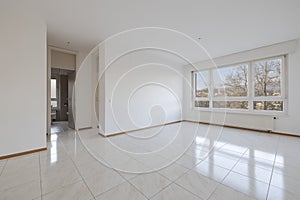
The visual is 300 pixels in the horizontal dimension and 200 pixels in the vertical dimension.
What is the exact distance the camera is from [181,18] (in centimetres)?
233

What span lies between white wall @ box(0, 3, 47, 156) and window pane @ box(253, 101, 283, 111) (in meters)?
5.31

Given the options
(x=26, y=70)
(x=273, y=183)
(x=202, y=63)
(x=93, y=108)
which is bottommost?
(x=273, y=183)

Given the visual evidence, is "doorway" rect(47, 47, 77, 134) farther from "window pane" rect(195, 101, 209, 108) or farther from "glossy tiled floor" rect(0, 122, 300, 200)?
"window pane" rect(195, 101, 209, 108)

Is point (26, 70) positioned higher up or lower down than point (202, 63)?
lower down

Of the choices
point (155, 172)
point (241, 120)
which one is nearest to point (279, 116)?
point (241, 120)

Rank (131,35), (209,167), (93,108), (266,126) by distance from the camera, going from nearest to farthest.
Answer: (209,167) < (131,35) < (266,126) < (93,108)

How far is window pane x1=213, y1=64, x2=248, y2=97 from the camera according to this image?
411 centimetres

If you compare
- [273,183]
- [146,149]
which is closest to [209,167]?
[273,183]

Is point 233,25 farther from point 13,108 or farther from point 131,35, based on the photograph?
point 13,108

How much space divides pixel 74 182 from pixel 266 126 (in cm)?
452

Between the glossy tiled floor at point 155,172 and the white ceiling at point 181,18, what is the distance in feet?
7.64

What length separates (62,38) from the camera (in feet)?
9.84

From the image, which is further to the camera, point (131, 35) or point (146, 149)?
point (131, 35)

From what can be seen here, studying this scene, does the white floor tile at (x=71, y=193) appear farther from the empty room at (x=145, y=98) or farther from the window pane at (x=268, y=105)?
the window pane at (x=268, y=105)
